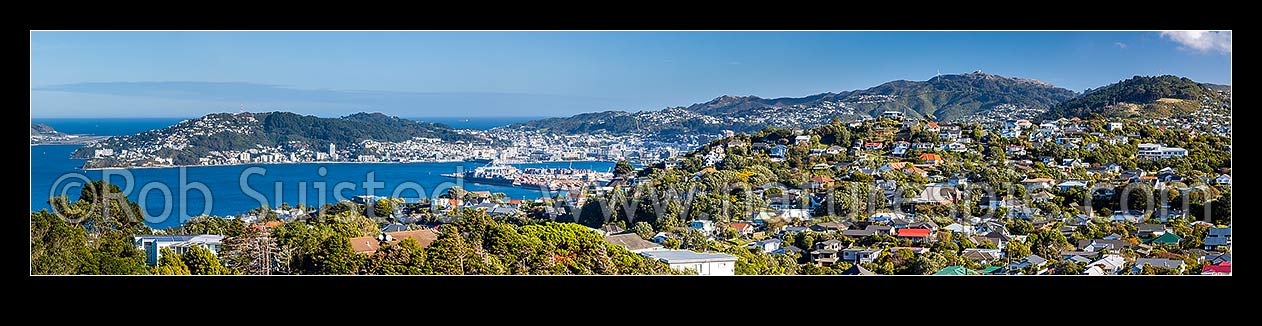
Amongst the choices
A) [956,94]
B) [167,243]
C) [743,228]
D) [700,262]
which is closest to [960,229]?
[743,228]

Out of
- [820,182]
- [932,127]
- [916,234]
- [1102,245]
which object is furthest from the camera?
[932,127]

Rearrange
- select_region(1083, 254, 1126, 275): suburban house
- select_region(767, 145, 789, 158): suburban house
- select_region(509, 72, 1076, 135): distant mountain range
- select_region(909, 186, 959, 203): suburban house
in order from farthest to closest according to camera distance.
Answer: select_region(509, 72, 1076, 135): distant mountain range < select_region(767, 145, 789, 158): suburban house < select_region(909, 186, 959, 203): suburban house < select_region(1083, 254, 1126, 275): suburban house

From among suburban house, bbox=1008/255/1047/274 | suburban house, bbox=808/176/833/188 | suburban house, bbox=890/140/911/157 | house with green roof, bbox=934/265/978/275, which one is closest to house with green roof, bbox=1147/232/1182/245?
suburban house, bbox=1008/255/1047/274

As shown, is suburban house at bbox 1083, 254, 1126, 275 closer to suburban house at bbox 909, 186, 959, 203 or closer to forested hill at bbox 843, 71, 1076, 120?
suburban house at bbox 909, 186, 959, 203

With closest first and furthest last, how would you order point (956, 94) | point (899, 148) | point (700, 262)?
1. point (700, 262)
2. point (899, 148)
3. point (956, 94)

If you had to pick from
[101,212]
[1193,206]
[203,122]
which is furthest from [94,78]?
[1193,206]

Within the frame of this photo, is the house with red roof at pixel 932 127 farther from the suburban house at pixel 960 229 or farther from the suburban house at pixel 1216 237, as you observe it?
the suburban house at pixel 1216 237

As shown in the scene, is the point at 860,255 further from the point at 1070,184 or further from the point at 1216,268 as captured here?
the point at 1070,184
